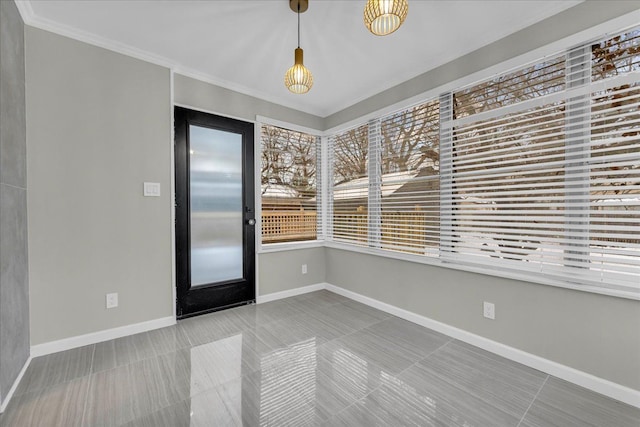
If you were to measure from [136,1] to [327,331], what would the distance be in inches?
122

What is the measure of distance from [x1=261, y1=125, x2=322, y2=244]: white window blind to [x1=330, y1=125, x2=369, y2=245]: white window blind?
0.29 m

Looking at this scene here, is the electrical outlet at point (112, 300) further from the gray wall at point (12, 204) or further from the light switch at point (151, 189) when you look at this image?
the light switch at point (151, 189)

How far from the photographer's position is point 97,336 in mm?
2367

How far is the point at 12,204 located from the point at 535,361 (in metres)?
3.82

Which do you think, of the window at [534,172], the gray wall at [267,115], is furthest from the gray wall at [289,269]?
the window at [534,172]

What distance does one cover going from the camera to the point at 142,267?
2607mm

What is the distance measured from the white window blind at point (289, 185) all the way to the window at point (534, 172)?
127 cm

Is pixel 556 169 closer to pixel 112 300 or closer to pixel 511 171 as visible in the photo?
pixel 511 171

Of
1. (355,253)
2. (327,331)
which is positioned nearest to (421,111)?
(355,253)

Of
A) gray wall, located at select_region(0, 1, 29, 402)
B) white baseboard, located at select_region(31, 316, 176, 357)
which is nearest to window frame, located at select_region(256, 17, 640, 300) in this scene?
white baseboard, located at select_region(31, 316, 176, 357)

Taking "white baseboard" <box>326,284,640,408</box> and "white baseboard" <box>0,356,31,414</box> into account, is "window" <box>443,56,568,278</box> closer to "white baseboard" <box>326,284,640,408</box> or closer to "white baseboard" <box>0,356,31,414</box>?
"white baseboard" <box>326,284,640,408</box>

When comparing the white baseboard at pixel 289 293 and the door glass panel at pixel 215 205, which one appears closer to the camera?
the door glass panel at pixel 215 205

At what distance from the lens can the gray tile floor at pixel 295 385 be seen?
154cm

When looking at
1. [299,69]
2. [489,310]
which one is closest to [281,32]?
[299,69]
